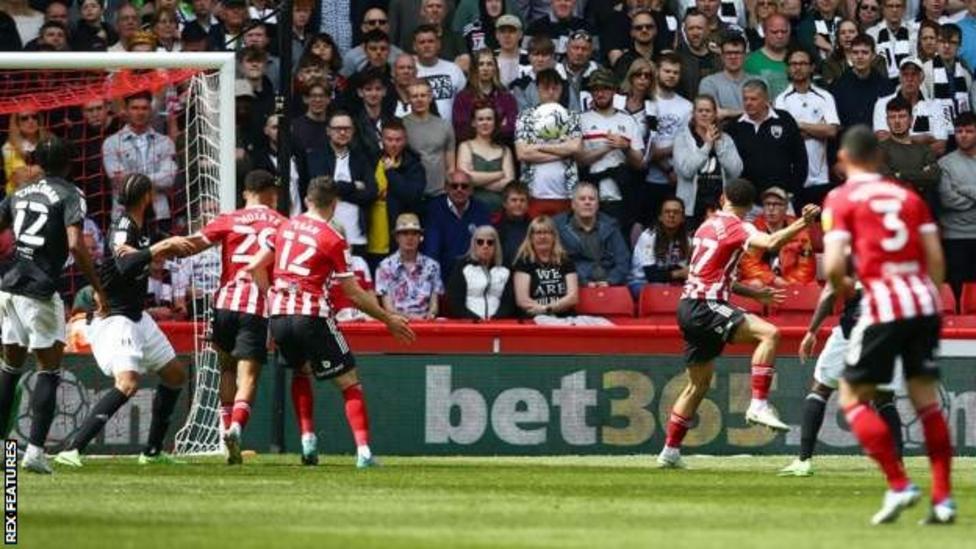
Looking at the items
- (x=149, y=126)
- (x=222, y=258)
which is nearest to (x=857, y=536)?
(x=222, y=258)

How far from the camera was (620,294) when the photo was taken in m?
22.8

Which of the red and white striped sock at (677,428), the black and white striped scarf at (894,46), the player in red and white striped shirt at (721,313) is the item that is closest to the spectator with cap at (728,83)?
the black and white striped scarf at (894,46)

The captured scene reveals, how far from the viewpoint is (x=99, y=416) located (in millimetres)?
17844

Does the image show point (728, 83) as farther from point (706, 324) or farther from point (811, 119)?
point (706, 324)

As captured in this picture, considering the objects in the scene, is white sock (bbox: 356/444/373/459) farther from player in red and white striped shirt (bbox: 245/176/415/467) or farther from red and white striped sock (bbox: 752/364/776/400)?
red and white striped sock (bbox: 752/364/776/400)

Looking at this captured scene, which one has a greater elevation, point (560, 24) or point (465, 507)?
point (560, 24)

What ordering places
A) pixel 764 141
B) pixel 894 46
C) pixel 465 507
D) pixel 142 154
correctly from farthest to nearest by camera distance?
pixel 894 46 → pixel 764 141 → pixel 142 154 → pixel 465 507

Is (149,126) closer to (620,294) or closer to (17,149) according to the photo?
(17,149)

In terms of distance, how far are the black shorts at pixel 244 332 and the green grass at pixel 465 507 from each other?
2.86 ft

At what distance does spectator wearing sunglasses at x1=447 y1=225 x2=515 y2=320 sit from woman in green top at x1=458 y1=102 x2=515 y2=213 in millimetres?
1052

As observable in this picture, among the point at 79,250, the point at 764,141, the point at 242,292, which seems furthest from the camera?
the point at 764,141

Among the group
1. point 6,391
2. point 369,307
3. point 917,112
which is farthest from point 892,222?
point 917,112

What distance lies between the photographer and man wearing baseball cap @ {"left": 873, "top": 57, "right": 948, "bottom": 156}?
24312mm

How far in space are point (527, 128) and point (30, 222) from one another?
7.23 metres
